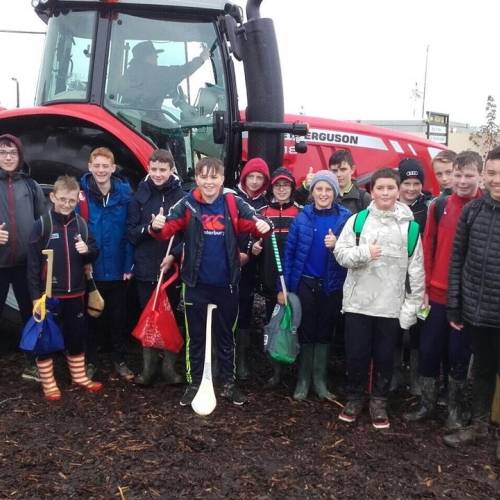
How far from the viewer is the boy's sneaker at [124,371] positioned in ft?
12.6

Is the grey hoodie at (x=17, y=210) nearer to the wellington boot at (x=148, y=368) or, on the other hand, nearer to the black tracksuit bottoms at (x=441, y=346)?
the wellington boot at (x=148, y=368)

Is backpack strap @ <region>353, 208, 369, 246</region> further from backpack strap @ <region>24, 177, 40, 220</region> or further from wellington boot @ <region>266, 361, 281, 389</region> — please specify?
backpack strap @ <region>24, 177, 40, 220</region>

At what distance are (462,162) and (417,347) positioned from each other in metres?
1.30

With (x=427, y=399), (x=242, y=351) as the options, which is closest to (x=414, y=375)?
(x=427, y=399)

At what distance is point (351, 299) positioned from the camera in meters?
3.29

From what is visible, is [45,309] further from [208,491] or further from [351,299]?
[351,299]

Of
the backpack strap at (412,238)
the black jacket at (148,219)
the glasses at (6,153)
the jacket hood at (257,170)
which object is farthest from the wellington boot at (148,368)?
the backpack strap at (412,238)

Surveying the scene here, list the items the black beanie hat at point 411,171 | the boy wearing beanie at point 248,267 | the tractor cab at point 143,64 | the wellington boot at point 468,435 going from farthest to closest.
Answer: the tractor cab at point 143,64 → the boy wearing beanie at point 248,267 → the black beanie hat at point 411,171 → the wellington boot at point 468,435

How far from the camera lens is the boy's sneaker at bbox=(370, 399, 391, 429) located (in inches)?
127

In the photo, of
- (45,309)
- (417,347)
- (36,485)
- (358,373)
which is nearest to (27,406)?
(45,309)

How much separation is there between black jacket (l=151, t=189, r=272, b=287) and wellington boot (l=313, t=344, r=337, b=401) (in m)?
0.71

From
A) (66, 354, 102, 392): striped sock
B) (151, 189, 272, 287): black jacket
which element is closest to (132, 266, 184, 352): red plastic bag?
(151, 189, 272, 287): black jacket

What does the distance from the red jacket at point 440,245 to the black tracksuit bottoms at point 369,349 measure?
0.29 meters

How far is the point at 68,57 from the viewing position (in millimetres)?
4277
